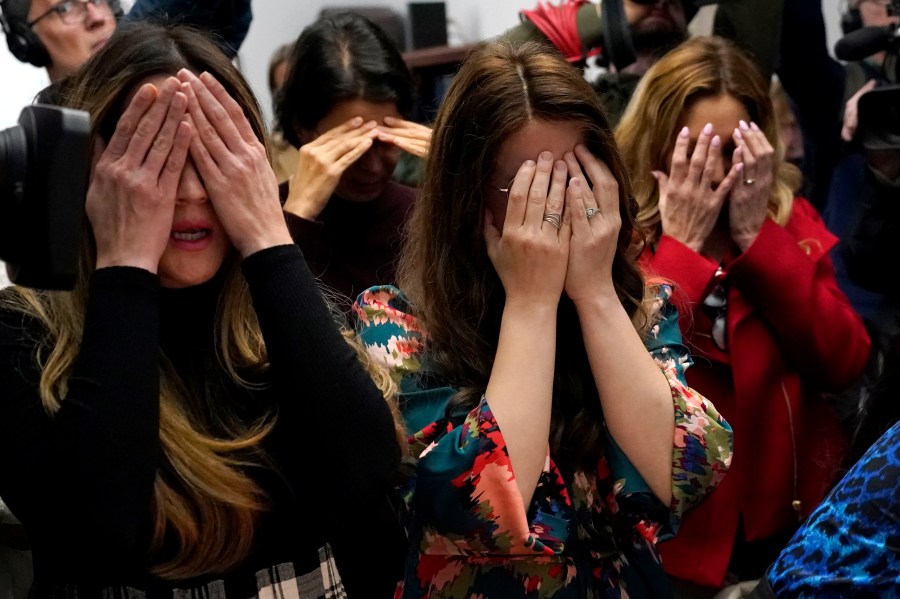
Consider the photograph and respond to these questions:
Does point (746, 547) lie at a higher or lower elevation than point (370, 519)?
lower

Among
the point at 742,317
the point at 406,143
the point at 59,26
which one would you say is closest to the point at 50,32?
the point at 59,26

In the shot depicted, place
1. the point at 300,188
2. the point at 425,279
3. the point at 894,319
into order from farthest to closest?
1. the point at 894,319
2. the point at 300,188
3. the point at 425,279

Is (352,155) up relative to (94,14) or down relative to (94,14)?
down

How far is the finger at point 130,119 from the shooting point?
3.56 feet

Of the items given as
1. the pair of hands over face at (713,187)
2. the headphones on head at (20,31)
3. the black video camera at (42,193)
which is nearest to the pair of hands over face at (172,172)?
the black video camera at (42,193)

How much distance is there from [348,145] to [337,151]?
21 mm

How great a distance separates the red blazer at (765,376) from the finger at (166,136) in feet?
2.57

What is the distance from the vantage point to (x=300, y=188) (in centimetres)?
181

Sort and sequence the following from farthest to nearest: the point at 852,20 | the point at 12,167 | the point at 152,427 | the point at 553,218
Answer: the point at 852,20, the point at 553,218, the point at 152,427, the point at 12,167

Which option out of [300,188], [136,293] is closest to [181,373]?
[136,293]

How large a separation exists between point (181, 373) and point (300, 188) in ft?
2.27

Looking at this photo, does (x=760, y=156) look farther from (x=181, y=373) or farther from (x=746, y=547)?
(x=181, y=373)

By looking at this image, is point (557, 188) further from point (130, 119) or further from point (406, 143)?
point (406, 143)

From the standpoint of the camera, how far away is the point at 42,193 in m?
0.88
